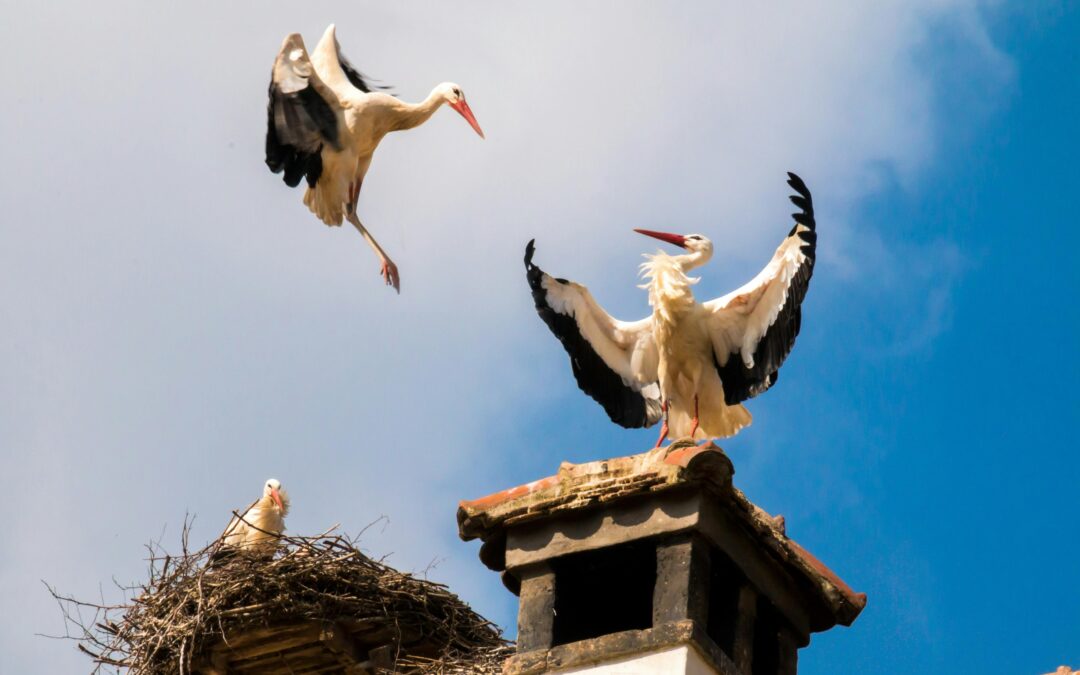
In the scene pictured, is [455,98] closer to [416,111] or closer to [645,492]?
[416,111]

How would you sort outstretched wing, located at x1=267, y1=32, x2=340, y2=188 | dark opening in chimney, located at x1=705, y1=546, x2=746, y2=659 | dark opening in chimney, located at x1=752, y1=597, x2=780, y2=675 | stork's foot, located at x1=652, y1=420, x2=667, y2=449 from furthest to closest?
outstretched wing, located at x1=267, y1=32, x2=340, y2=188
stork's foot, located at x1=652, y1=420, x2=667, y2=449
dark opening in chimney, located at x1=752, y1=597, x2=780, y2=675
dark opening in chimney, located at x1=705, y1=546, x2=746, y2=659

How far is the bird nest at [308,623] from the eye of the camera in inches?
478

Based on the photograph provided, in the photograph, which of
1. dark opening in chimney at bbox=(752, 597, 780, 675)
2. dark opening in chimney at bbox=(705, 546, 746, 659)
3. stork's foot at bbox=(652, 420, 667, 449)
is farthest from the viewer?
stork's foot at bbox=(652, 420, 667, 449)

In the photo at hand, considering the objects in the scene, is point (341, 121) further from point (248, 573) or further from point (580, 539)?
point (580, 539)

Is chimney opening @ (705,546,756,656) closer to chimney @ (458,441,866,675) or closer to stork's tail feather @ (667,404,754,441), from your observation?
chimney @ (458,441,866,675)

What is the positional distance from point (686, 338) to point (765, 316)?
47 cm

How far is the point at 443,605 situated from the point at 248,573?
106cm

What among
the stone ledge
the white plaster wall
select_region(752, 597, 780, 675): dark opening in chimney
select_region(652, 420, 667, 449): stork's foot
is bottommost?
the white plaster wall

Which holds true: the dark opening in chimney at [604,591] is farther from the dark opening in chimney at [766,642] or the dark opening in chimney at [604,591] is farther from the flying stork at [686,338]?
the flying stork at [686,338]

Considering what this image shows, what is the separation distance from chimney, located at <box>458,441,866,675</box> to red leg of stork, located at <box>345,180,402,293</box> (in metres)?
5.22

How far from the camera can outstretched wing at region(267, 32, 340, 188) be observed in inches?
596

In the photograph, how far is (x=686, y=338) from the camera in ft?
43.4

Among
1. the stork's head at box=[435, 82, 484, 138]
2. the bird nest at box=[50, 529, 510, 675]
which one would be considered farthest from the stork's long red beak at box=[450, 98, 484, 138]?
the bird nest at box=[50, 529, 510, 675]

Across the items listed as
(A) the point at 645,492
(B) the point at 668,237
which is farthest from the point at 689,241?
(A) the point at 645,492
